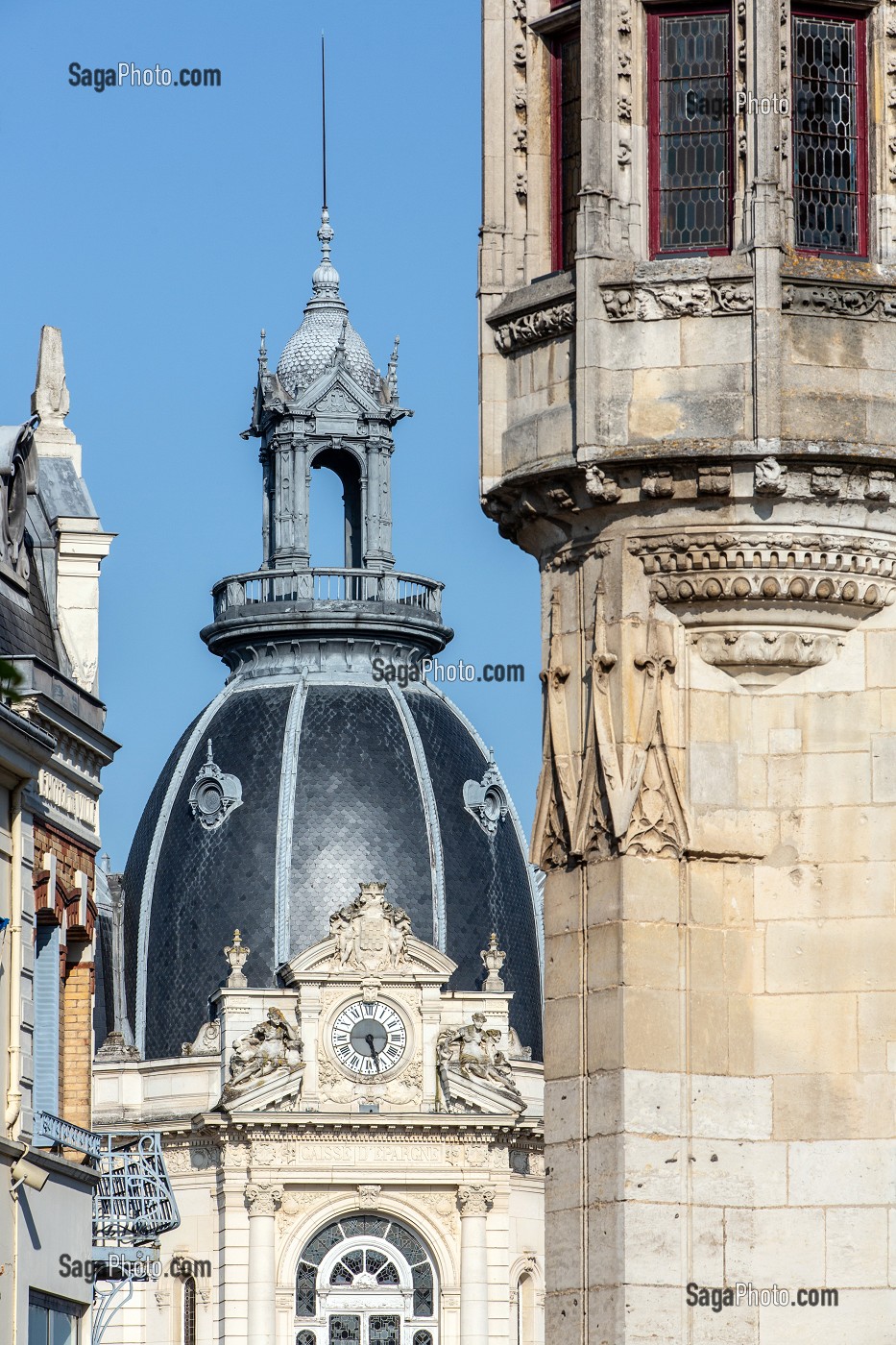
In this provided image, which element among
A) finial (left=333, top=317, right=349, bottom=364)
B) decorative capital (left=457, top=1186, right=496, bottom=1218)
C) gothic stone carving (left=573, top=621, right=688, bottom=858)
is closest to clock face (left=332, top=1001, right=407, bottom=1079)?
decorative capital (left=457, top=1186, right=496, bottom=1218)

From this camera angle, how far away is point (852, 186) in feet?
102

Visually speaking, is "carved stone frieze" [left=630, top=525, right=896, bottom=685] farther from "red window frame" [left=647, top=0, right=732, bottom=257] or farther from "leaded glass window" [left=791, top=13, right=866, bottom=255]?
"leaded glass window" [left=791, top=13, right=866, bottom=255]

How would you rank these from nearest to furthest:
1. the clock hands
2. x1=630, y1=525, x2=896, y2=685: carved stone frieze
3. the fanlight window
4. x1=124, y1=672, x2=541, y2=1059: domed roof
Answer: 1. x1=630, y1=525, x2=896, y2=685: carved stone frieze
2. the fanlight window
3. the clock hands
4. x1=124, y1=672, x2=541, y2=1059: domed roof

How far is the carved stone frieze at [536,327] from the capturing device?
3064 cm

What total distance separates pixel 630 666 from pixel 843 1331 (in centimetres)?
510

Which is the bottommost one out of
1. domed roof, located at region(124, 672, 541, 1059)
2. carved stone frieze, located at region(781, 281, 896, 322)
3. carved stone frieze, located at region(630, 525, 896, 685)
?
carved stone frieze, located at region(630, 525, 896, 685)

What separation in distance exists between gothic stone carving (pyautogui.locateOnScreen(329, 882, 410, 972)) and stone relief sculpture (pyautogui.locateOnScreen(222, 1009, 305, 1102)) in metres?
2.21

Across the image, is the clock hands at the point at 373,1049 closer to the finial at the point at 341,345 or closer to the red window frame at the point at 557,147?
the finial at the point at 341,345

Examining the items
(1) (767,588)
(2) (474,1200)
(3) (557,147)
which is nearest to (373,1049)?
(2) (474,1200)

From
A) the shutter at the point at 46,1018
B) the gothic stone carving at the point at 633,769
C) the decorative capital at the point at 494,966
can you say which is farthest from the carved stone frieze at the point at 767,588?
the decorative capital at the point at 494,966

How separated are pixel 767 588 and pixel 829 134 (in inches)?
138

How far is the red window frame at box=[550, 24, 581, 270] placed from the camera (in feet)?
103

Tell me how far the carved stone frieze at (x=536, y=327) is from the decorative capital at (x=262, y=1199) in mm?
73291

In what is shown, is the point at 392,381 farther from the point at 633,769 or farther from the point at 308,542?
the point at 633,769
